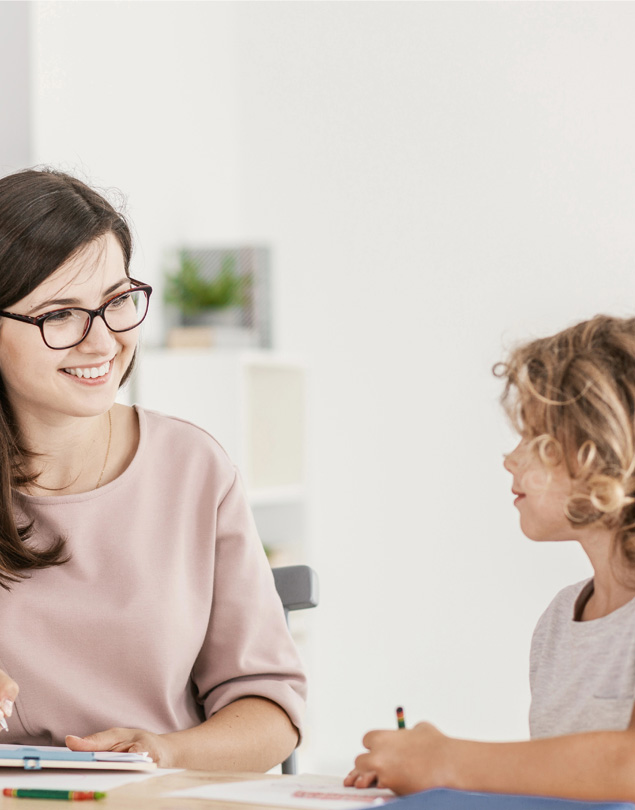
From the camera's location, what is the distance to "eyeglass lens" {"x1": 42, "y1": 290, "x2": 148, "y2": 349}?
127 centimetres

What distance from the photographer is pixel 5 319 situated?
4.20 feet

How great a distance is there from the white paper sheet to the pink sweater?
34cm

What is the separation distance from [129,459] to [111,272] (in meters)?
0.26

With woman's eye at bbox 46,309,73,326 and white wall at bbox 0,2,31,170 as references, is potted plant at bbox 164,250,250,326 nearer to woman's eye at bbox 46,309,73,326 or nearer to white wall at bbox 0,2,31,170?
white wall at bbox 0,2,31,170

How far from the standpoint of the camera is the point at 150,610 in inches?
50.1

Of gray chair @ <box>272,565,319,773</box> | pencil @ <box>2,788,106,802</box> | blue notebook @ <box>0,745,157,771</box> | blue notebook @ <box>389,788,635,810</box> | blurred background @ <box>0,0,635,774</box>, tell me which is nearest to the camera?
blue notebook @ <box>389,788,635,810</box>

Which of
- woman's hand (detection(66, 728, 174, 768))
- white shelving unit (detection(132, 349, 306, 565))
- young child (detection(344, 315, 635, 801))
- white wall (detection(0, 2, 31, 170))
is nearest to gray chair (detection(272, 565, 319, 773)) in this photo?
woman's hand (detection(66, 728, 174, 768))

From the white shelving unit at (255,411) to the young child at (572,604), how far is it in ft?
6.34

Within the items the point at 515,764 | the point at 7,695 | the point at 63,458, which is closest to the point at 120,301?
the point at 63,458

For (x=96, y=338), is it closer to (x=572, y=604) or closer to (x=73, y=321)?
(x=73, y=321)

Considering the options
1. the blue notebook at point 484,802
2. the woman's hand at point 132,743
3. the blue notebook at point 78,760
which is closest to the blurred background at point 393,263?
the woman's hand at point 132,743

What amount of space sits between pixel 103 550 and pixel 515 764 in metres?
0.64

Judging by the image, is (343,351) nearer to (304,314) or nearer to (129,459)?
(304,314)

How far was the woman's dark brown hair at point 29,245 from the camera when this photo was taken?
1.26 m
